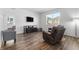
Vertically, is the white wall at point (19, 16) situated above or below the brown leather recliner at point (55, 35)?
above

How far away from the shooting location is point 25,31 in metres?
2.05

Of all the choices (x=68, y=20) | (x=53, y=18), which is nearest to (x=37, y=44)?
(x=53, y=18)

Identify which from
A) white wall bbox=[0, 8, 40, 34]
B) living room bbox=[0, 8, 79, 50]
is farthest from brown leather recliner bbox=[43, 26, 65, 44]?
white wall bbox=[0, 8, 40, 34]

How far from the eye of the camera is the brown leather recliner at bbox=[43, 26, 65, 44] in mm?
1980

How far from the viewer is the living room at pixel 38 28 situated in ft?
6.23

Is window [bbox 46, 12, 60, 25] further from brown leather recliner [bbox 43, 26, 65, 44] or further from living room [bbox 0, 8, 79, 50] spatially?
brown leather recliner [bbox 43, 26, 65, 44]

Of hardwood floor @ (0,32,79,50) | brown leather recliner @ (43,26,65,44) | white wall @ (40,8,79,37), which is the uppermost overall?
white wall @ (40,8,79,37)

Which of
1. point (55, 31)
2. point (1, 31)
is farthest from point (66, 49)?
point (1, 31)

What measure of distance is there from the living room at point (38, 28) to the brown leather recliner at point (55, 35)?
73mm

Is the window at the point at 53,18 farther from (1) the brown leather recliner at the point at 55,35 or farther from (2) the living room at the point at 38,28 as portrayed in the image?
(1) the brown leather recliner at the point at 55,35

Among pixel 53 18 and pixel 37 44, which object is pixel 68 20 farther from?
pixel 37 44

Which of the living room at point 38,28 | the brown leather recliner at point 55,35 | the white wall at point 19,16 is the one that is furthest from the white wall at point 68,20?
the white wall at point 19,16
